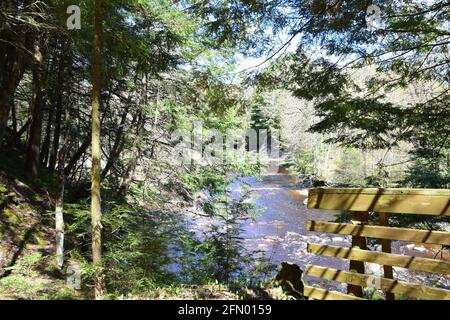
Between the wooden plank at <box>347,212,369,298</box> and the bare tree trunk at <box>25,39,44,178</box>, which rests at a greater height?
the bare tree trunk at <box>25,39,44,178</box>

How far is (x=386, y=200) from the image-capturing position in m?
2.74

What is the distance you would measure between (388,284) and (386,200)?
658 mm

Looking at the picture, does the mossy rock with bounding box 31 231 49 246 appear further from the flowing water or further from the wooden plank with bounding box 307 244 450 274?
the wooden plank with bounding box 307 244 450 274

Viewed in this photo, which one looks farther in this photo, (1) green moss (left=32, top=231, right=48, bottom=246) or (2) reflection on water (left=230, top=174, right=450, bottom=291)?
(2) reflection on water (left=230, top=174, right=450, bottom=291)

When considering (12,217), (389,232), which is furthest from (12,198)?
(389,232)

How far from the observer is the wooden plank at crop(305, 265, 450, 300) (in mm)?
2512

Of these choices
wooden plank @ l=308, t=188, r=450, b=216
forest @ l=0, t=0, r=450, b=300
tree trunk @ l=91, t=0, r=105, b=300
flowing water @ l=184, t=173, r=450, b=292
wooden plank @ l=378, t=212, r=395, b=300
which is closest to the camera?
wooden plank @ l=308, t=188, r=450, b=216

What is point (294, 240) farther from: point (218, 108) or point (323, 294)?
point (323, 294)

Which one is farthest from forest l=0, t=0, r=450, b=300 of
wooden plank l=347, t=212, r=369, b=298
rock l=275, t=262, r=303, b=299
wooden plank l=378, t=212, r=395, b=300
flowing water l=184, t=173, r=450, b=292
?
wooden plank l=347, t=212, r=369, b=298

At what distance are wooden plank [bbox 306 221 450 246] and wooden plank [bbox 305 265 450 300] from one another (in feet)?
1.13

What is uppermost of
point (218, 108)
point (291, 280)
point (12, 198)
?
point (218, 108)

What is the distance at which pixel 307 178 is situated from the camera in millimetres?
25797

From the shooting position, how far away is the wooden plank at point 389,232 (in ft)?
7.97
